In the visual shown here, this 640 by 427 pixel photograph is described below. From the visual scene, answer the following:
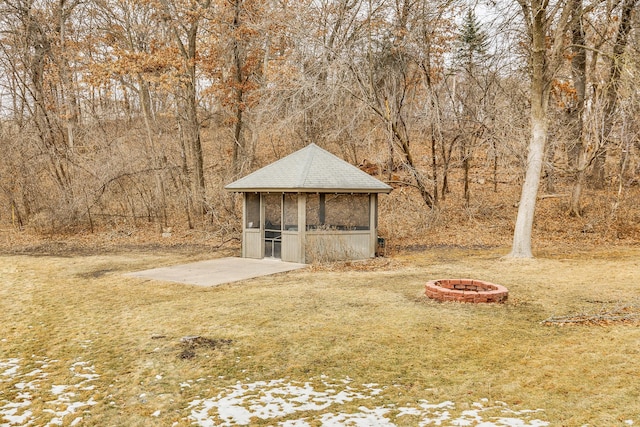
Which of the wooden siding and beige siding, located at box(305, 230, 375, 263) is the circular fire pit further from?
the wooden siding

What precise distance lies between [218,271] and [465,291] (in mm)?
5731

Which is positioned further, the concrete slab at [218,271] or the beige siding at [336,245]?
the beige siding at [336,245]

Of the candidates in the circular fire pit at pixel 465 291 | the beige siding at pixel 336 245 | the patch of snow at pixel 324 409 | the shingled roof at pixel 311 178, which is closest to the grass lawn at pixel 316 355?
the patch of snow at pixel 324 409

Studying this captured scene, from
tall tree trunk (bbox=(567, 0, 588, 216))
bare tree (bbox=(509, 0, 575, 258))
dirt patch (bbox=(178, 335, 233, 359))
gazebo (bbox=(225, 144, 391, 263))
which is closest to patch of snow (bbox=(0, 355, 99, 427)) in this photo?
dirt patch (bbox=(178, 335, 233, 359))

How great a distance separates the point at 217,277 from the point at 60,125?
14.4 m

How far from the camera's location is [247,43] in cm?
1884

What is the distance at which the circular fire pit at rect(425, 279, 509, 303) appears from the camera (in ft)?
24.4

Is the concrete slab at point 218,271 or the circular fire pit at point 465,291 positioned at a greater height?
the circular fire pit at point 465,291

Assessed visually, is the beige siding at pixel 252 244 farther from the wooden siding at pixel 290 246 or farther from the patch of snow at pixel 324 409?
the patch of snow at pixel 324 409

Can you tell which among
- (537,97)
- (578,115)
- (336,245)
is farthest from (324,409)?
(578,115)

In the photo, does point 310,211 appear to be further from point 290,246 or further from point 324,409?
point 324,409

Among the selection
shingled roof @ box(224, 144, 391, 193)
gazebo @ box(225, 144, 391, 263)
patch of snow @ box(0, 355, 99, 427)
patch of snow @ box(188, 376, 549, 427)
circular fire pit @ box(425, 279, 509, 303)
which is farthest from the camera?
gazebo @ box(225, 144, 391, 263)

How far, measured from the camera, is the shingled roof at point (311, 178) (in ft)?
40.0

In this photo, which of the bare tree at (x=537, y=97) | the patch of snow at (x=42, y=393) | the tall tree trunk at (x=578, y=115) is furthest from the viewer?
the tall tree trunk at (x=578, y=115)
